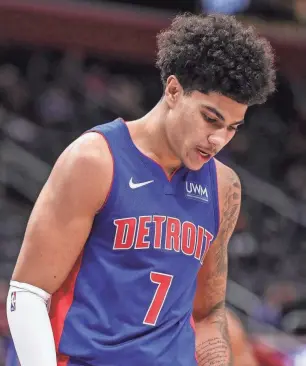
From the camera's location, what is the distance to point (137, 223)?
236 centimetres

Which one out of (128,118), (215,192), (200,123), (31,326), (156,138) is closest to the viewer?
(31,326)

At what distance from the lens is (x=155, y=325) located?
7.84 feet

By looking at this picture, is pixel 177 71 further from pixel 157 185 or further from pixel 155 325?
pixel 155 325

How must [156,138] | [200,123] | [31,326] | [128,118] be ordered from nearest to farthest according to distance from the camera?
[31,326] → [200,123] → [156,138] → [128,118]

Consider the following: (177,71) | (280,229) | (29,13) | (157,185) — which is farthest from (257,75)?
(29,13)

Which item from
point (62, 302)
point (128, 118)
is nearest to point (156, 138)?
point (62, 302)

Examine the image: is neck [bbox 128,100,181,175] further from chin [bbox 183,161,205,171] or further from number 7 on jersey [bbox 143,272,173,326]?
number 7 on jersey [bbox 143,272,173,326]

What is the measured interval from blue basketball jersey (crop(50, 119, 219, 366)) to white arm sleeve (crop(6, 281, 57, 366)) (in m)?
0.09

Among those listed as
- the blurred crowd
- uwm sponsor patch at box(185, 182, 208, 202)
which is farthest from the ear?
the blurred crowd

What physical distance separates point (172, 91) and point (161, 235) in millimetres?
405

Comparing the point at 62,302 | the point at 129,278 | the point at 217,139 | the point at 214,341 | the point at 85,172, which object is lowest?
the point at 214,341

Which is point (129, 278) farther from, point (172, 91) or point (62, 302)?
point (172, 91)

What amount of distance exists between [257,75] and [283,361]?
3717mm

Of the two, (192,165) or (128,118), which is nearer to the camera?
(192,165)
